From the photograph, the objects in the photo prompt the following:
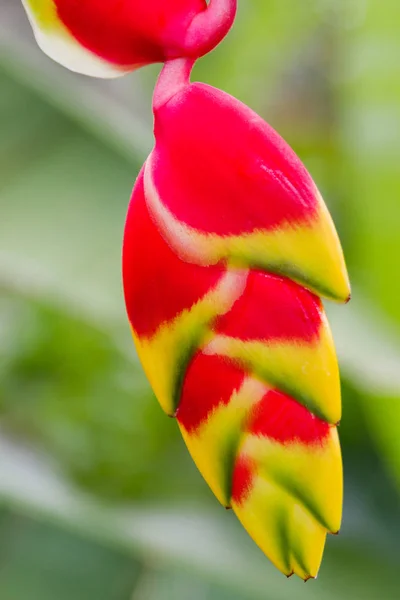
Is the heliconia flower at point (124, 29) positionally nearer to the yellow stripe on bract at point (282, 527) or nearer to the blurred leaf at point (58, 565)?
the yellow stripe on bract at point (282, 527)

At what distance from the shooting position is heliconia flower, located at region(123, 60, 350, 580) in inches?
6.9

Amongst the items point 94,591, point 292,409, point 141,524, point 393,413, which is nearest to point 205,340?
point 292,409

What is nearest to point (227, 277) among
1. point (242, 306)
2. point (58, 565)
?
point (242, 306)

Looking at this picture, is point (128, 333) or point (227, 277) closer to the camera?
point (227, 277)

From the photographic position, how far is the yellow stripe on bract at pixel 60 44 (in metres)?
0.19

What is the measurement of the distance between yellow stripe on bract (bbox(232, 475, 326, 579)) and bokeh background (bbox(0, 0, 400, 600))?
0.87 feet

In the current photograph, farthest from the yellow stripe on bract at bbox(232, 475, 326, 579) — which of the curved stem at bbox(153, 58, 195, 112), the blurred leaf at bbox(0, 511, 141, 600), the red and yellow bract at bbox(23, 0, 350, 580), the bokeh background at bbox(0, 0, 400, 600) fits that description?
the blurred leaf at bbox(0, 511, 141, 600)

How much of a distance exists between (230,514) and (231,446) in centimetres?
42

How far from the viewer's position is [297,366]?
0.60 ft

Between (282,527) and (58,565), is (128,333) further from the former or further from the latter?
(282,527)

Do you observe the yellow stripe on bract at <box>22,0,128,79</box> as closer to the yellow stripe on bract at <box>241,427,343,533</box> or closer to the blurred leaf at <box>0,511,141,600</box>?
the yellow stripe on bract at <box>241,427,343,533</box>

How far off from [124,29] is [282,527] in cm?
14

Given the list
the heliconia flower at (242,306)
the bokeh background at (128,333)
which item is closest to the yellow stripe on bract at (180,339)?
the heliconia flower at (242,306)

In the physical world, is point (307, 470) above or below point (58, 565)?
above
